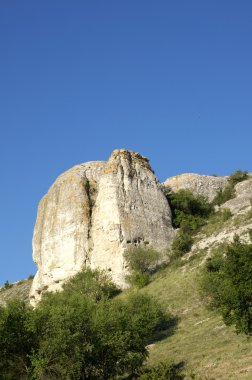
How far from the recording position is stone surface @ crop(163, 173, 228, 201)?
224 ft

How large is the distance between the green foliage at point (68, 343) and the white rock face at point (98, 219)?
2155 centimetres

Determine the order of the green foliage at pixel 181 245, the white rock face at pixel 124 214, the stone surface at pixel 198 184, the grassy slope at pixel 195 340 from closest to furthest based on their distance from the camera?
A: the grassy slope at pixel 195 340, the green foliage at pixel 181 245, the white rock face at pixel 124 214, the stone surface at pixel 198 184

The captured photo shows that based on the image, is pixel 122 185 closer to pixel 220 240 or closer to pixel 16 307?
pixel 220 240

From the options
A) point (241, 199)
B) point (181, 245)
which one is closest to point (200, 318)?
point (181, 245)

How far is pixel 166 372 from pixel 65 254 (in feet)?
102

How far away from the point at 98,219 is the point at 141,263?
775 centimetres

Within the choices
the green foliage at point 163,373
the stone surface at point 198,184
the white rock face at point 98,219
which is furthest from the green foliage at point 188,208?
the green foliage at point 163,373

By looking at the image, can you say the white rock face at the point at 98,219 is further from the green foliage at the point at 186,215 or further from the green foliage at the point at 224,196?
the green foliage at the point at 224,196

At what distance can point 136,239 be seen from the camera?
52.5 m

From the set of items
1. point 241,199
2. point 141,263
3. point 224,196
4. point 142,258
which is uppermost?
point 224,196

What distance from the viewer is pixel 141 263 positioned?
48594 mm

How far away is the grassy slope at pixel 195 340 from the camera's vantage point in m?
23.8

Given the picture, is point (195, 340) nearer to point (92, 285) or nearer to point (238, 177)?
point (92, 285)

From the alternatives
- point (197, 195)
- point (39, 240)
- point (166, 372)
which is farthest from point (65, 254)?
point (166, 372)
